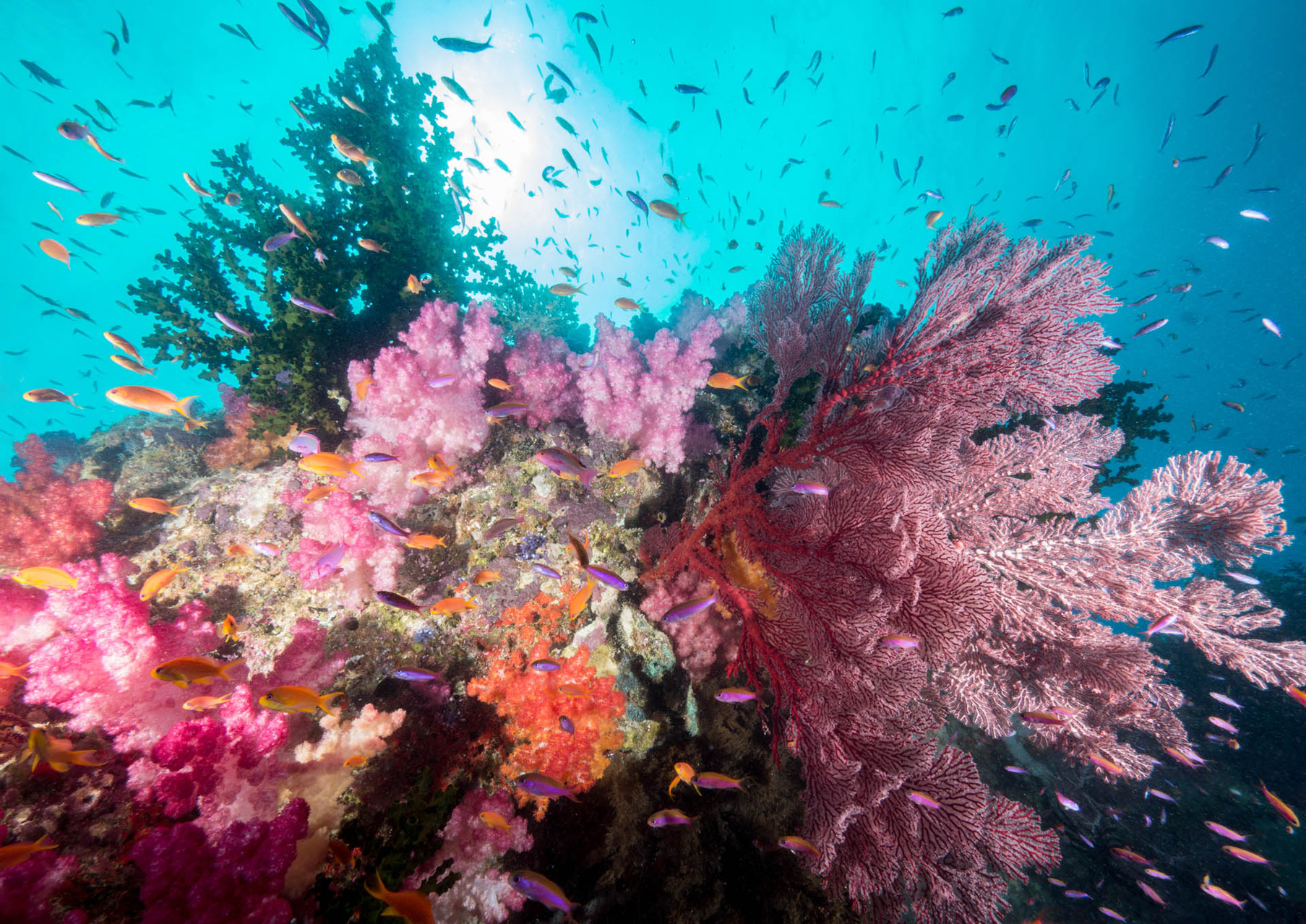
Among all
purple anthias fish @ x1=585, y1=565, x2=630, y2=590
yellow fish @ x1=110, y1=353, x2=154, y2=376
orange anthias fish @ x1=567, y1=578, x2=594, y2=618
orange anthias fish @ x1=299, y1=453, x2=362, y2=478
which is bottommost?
orange anthias fish @ x1=567, y1=578, x2=594, y2=618

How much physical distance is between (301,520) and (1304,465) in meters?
93.2

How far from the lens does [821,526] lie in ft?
12.3

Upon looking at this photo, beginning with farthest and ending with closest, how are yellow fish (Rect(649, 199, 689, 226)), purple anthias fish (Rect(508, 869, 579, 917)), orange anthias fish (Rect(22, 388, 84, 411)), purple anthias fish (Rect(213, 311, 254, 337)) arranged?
yellow fish (Rect(649, 199, 689, 226))
purple anthias fish (Rect(213, 311, 254, 337))
orange anthias fish (Rect(22, 388, 84, 411))
purple anthias fish (Rect(508, 869, 579, 917))

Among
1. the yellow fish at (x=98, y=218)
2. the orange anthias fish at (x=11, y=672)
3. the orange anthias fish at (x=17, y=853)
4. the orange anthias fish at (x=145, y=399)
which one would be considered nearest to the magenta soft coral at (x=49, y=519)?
the orange anthias fish at (x=11, y=672)

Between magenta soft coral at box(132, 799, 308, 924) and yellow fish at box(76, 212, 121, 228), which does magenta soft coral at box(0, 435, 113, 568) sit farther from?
magenta soft coral at box(132, 799, 308, 924)

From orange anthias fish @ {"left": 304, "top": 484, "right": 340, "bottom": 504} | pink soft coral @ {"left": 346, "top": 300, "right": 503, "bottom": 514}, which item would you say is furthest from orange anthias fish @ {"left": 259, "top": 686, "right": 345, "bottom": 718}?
pink soft coral @ {"left": 346, "top": 300, "right": 503, "bottom": 514}

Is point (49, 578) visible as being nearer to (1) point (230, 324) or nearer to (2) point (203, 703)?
(2) point (203, 703)

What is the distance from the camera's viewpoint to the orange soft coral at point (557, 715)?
377cm

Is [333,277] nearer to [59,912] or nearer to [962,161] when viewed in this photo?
[59,912]

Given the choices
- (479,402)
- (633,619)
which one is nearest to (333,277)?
(479,402)

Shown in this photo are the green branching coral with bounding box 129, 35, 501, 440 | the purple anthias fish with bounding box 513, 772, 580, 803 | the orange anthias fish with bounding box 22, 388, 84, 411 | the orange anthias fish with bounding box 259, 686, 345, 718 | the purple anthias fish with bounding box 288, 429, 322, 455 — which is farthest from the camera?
the green branching coral with bounding box 129, 35, 501, 440

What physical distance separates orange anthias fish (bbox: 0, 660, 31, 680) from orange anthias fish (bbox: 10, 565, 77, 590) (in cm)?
58

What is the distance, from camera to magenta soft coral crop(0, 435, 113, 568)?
4.59 m

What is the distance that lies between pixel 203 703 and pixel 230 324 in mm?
4503
